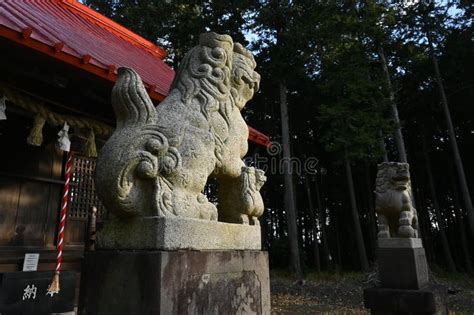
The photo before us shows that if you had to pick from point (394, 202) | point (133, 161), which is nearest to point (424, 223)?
point (394, 202)

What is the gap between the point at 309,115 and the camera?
15.9 metres

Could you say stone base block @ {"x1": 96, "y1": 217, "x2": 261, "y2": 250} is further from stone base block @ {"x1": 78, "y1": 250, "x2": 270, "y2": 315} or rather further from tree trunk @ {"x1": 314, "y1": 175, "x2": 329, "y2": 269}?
tree trunk @ {"x1": 314, "y1": 175, "x2": 329, "y2": 269}

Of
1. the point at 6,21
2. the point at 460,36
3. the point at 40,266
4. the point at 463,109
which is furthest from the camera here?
the point at 463,109

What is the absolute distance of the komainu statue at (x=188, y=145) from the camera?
6.38 feet

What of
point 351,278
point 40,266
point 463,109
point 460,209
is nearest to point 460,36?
point 463,109

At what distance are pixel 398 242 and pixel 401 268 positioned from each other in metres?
0.39

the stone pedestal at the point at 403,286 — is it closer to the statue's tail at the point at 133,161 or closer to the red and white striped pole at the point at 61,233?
the red and white striped pole at the point at 61,233

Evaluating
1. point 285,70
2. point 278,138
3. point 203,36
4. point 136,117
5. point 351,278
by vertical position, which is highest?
point 285,70

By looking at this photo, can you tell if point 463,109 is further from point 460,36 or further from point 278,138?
point 278,138

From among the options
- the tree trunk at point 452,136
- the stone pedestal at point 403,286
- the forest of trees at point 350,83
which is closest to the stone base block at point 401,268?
the stone pedestal at point 403,286

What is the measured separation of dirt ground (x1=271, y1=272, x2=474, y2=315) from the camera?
7.15m

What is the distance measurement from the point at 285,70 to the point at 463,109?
846 cm

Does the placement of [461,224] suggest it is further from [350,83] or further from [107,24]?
[107,24]

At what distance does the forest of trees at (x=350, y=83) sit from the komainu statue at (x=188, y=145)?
15.5 feet
